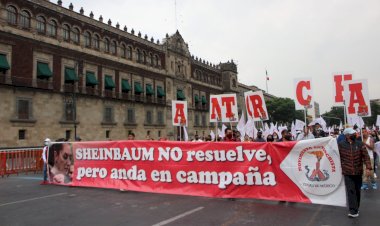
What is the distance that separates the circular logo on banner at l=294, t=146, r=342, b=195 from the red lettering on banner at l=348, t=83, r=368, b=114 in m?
5.08

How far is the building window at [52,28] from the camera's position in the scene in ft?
105

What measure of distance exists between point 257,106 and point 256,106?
0.04 m

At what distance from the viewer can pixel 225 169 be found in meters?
7.89

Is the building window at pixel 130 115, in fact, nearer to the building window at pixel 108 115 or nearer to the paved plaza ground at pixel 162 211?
the building window at pixel 108 115

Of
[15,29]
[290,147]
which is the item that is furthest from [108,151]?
[15,29]

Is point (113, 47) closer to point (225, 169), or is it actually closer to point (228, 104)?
point (228, 104)

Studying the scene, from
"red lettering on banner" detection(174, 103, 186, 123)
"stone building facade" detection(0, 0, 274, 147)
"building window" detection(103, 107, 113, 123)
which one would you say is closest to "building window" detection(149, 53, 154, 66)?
"stone building facade" detection(0, 0, 274, 147)

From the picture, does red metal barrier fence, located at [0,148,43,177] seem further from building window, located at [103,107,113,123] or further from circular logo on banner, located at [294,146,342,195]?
building window, located at [103,107,113,123]

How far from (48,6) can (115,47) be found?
10.1 m

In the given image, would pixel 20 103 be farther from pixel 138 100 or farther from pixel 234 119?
pixel 234 119

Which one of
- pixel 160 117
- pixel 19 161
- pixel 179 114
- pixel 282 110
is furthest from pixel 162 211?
pixel 282 110

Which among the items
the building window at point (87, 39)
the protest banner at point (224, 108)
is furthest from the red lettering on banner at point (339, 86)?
the building window at point (87, 39)

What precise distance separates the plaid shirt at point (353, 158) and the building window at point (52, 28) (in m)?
31.6

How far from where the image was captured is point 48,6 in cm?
3161
